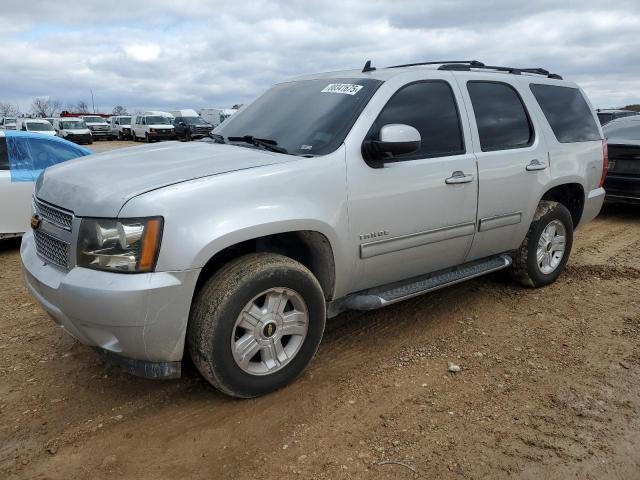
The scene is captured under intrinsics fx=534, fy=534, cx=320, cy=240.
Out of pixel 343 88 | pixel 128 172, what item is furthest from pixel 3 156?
pixel 343 88

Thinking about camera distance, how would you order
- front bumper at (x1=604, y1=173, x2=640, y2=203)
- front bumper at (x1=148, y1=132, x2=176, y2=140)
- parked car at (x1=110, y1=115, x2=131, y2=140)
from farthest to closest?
1. parked car at (x1=110, y1=115, x2=131, y2=140)
2. front bumper at (x1=148, y1=132, x2=176, y2=140)
3. front bumper at (x1=604, y1=173, x2=640, y2=203)

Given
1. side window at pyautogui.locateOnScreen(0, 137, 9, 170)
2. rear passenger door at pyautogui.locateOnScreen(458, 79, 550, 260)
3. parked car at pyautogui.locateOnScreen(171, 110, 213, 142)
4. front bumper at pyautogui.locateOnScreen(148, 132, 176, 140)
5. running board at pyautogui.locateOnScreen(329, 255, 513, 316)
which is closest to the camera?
running board at pyautogui.locateOnScreen(329, 255, 513, 316)

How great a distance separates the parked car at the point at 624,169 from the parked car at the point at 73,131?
30.2 metres

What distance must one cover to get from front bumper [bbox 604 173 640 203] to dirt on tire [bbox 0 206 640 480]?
13.7 feet

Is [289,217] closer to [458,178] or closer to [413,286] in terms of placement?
[413,286]

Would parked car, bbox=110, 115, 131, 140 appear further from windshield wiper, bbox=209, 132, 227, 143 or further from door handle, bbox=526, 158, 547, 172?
door handle, bbox=526, 158, 547, 172

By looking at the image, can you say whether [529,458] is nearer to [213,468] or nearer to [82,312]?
[213,468]

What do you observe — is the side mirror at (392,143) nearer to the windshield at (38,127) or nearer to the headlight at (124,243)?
the headlight at (124,243)

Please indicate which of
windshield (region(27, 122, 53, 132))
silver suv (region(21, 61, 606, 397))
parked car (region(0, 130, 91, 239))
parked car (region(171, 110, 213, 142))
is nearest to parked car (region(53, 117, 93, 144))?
windshield (region(27, 122, 53, 132))

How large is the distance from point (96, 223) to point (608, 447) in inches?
109

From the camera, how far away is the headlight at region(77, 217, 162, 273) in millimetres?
2551

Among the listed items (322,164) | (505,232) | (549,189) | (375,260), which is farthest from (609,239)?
(322,164)

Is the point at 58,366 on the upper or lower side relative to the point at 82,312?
lower

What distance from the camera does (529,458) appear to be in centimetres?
257
